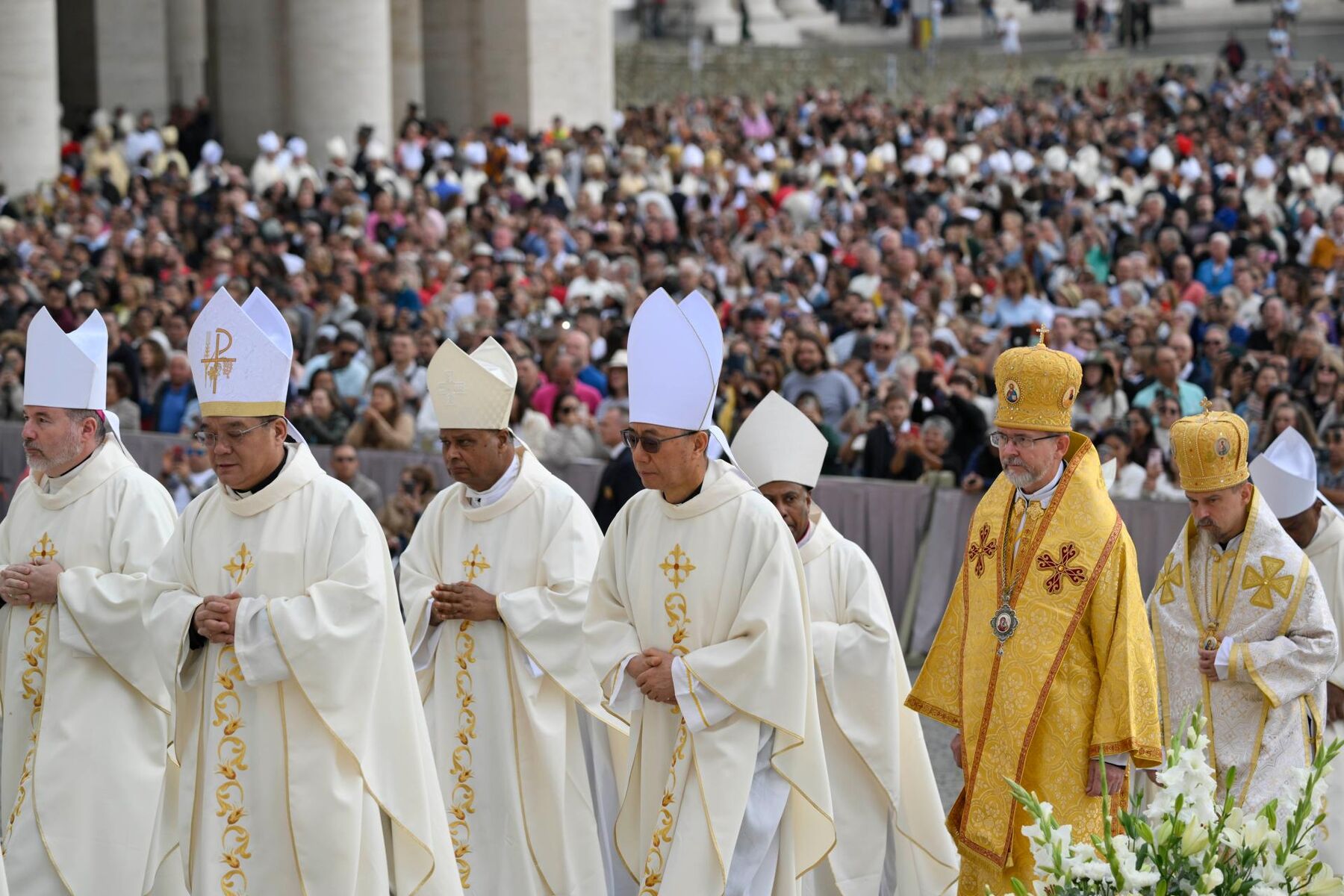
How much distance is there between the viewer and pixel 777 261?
1888 cm

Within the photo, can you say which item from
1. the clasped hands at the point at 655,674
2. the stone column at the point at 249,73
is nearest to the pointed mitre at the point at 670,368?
the clasped hands at the point at 655,674

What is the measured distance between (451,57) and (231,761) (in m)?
29.2

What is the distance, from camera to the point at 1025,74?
141 feet

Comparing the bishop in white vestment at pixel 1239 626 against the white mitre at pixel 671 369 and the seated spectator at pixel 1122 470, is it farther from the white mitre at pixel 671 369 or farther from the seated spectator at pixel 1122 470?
the seated spectator at pixel 1122 470

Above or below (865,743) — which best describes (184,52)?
above

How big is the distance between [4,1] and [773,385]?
1444 centimetres

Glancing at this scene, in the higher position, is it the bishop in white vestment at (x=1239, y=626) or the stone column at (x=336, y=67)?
the stone column at (x=336, y=67)

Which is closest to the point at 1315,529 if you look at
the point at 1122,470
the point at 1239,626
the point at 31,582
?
the point at 1239,626

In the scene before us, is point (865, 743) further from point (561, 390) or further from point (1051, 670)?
point (561, 390)

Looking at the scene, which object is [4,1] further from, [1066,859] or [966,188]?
[1066,859]

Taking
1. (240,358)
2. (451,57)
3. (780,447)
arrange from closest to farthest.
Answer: (240,358) → (780,447) → (451,57)

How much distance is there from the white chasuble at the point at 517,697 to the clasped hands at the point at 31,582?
1.20 meters

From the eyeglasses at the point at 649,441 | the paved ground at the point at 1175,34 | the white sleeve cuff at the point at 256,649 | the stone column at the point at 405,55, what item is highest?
the paved ground at the point at 1175,34

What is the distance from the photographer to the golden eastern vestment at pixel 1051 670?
5.91 metres
